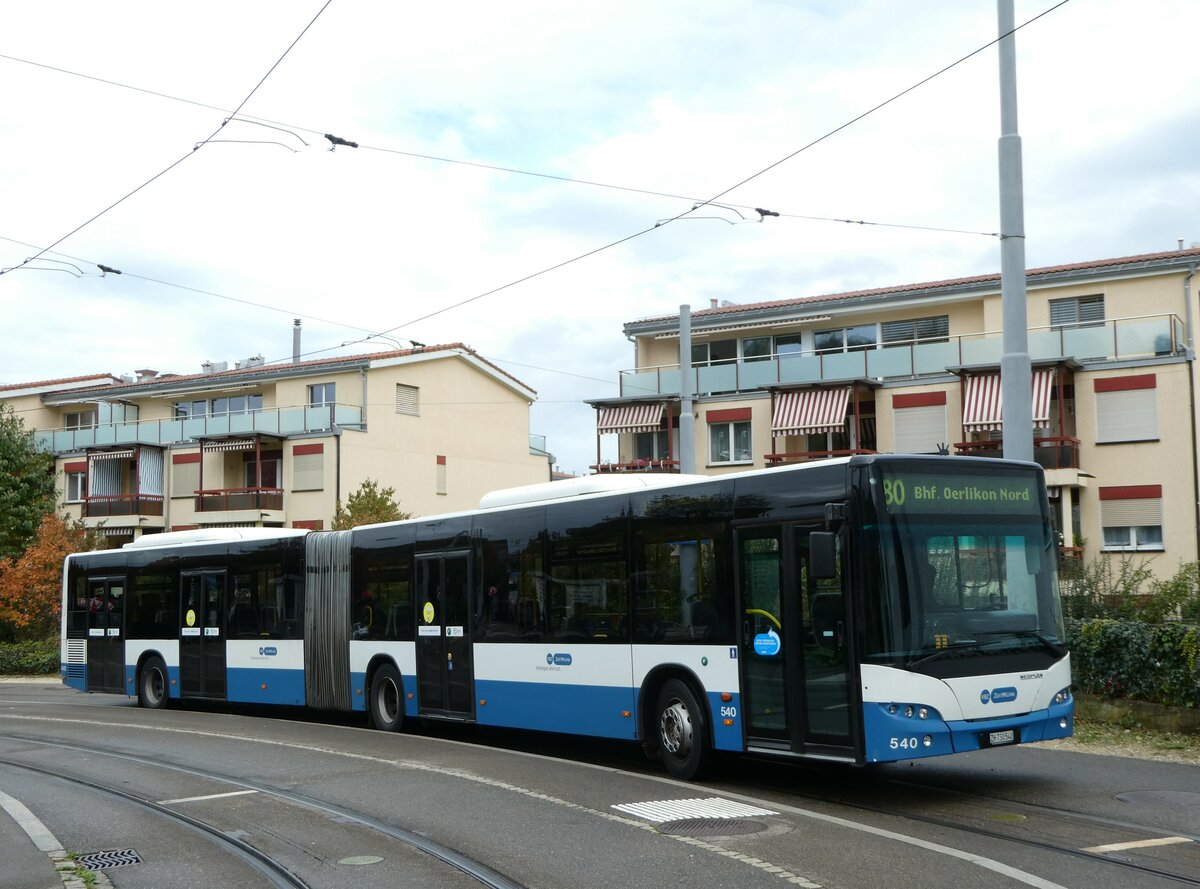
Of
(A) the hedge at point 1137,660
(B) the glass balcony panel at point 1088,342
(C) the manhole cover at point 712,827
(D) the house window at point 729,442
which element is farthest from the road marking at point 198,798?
(D) the house window at point 729,442

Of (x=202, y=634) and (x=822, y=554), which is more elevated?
(x=822, y=554)

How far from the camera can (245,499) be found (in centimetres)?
5156

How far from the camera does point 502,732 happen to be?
17.7 meters

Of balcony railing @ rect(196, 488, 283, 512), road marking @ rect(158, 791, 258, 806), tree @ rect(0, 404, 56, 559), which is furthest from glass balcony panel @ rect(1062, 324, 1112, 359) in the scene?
tree @ rect(0, 404, 56, 559)

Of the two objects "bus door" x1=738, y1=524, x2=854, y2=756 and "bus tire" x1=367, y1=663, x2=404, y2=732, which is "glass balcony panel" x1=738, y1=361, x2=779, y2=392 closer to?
"bus tire" x1=367, y1=663, x2=404, y2=732

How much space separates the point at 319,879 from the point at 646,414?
113ft

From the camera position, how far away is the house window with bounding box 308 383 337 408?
2045 inches

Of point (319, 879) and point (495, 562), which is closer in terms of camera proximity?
point (319, 879)

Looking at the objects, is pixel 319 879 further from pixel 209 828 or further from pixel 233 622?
pixel 233 622

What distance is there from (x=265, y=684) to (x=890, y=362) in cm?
2407

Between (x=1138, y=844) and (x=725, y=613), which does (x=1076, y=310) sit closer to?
(x=725, y=613)

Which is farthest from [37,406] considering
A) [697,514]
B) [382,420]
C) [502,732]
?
[697,514]

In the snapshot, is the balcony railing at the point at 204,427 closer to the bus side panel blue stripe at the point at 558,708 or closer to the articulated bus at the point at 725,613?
the articulated bus at the point at 725,613

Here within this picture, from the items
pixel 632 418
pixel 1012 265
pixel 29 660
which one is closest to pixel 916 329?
pixel 632 418
